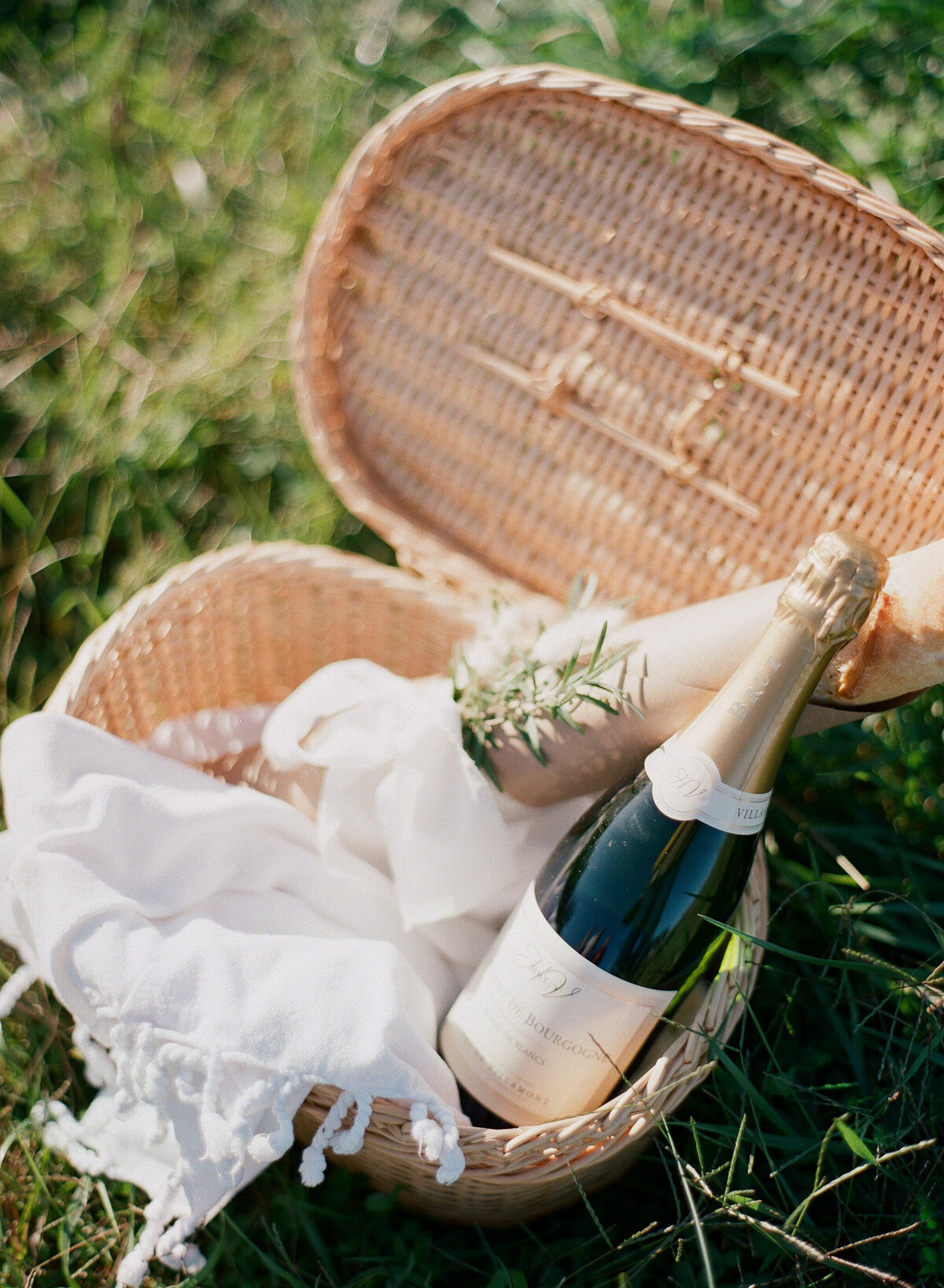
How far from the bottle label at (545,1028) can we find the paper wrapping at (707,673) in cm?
16

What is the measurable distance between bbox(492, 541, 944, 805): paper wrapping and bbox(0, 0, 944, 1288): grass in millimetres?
207

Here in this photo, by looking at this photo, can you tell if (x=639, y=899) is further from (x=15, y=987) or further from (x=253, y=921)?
(x=15, y=987)

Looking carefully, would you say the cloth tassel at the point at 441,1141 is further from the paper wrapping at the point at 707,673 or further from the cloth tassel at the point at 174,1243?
the paper wrapping at the point at 707,673

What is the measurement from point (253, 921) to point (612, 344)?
32.6 inches

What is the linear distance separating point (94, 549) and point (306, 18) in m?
1.28

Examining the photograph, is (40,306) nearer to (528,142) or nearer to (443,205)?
(443,205)

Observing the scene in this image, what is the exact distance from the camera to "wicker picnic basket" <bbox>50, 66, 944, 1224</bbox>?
3.34ft

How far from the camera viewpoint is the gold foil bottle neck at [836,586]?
0.76 meters

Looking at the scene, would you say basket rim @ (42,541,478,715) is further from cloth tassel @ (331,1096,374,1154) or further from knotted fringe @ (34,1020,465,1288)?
cloth tassel @ (331,1096,374,1154)

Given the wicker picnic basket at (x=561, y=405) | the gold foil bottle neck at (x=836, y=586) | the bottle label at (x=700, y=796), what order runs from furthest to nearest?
the wicker picnic basket at (x=561, y=405) → the bottle label at (x=700, y=796) → the gold foil bottle neck at (x=836, y=586)

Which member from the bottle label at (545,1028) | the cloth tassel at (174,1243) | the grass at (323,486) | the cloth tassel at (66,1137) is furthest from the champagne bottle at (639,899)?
the cloth tassel at (66,1137)

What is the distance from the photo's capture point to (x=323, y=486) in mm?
1741

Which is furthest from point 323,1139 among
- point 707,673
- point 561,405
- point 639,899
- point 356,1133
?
point 561,405

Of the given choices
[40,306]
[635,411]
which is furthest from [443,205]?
[40,306]
